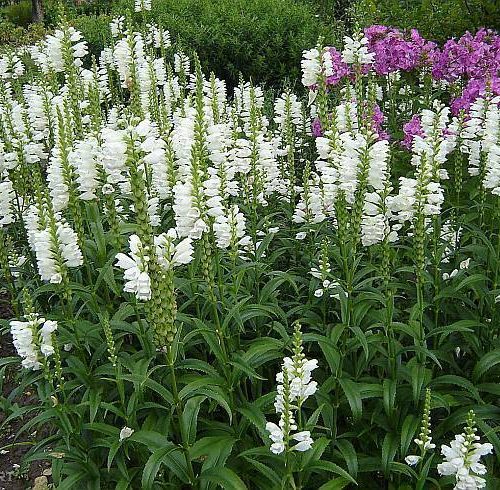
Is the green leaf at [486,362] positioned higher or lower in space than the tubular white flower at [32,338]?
lower

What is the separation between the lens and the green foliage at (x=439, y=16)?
809 cm

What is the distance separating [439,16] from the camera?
8312 mm

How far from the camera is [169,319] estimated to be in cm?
302

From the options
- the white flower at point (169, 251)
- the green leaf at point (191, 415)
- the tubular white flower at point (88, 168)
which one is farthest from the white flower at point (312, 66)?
the green leaf at point (191, 415)

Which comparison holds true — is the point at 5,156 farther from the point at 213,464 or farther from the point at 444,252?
the point at 444,252

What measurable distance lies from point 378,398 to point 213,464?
3.68 feet

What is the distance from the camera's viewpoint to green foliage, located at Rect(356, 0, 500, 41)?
8.09 m

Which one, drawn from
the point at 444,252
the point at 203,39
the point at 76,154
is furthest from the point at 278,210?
the point at 203,39

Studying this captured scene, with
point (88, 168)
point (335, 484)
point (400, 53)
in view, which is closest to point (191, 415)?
point (335, 484)

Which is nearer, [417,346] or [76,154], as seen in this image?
[417,346]

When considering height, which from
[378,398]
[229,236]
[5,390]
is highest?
[229,236]

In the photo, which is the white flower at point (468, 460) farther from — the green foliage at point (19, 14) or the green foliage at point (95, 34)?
the green foliage at point (19, 14)

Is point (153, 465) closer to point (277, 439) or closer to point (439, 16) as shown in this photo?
point (277, 439)

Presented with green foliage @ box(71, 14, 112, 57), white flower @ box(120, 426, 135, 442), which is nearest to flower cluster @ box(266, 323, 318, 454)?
white flower @ box(120, 426, 135, 442)
